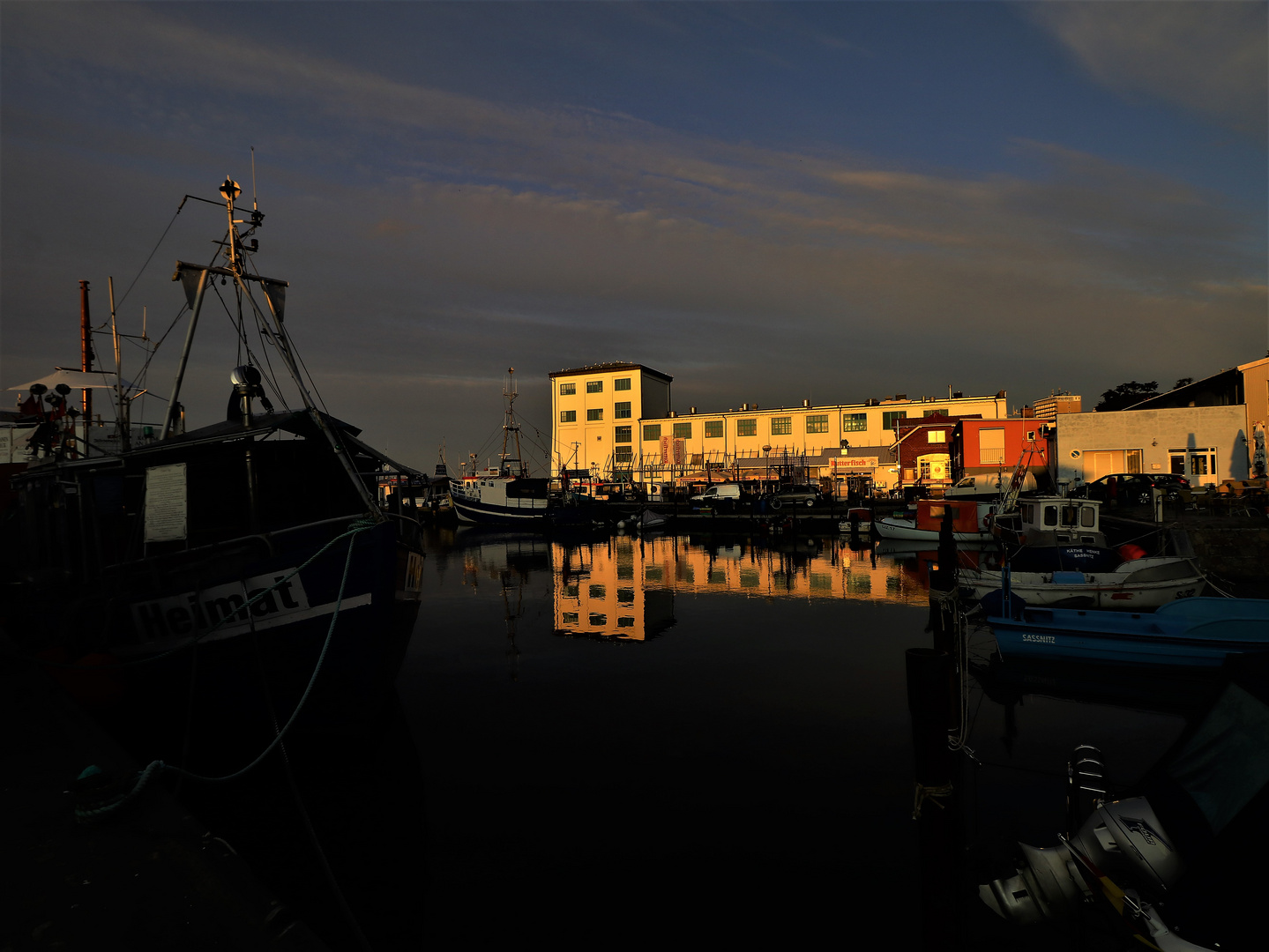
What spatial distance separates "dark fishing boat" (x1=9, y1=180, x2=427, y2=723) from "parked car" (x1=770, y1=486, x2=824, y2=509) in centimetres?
4593

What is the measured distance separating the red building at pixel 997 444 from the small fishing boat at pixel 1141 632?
40865mm

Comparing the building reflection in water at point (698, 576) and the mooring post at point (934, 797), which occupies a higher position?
the mooring post at point (934, 797)

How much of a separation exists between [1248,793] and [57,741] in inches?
456

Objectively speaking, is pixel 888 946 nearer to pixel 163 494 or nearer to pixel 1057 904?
pixel 1057 904

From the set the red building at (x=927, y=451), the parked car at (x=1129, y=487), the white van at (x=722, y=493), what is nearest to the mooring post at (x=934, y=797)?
the parked car at (x=1129, y=487)

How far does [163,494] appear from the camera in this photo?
34.6ft

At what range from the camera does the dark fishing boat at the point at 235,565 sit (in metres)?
9.65

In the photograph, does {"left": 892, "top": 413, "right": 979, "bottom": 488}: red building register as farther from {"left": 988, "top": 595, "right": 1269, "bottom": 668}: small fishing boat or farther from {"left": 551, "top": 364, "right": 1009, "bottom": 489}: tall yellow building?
{"left": 988, "top": 595, "right": 1269, "bottom": 668}: small fishing boat

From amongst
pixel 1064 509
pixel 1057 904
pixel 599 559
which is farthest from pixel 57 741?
pixel 599 559

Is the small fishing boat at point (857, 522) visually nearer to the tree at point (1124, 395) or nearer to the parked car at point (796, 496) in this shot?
the parked car at point (796, 496)

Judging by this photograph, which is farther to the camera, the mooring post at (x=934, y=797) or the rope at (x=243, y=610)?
the rope at (x=243, y=610)

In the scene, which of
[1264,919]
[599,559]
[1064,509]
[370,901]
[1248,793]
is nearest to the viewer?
[1264,919]

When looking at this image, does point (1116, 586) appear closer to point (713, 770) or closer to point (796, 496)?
point (713, 770)

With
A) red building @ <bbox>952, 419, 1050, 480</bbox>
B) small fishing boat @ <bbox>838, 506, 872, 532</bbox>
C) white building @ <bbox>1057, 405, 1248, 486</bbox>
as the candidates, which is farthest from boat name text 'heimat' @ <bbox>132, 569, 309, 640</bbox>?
red building @ <bbox>952, 419, 1050, 480</bbox>
